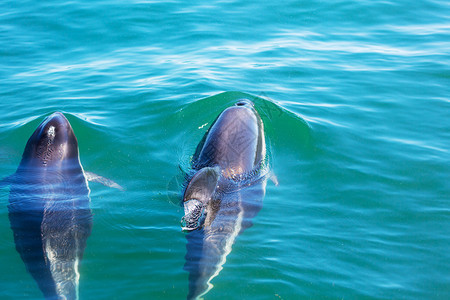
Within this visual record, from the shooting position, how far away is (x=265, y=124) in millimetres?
10164

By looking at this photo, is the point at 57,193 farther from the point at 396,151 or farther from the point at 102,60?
the point at 102,60

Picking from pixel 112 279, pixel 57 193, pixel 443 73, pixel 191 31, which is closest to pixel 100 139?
pixel 57 193

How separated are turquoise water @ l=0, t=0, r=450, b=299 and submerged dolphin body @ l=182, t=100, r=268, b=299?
0.18m

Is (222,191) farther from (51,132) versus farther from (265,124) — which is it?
(51,132)

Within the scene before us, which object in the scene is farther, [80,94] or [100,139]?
[80,94]

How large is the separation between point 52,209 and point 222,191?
2.58 metres

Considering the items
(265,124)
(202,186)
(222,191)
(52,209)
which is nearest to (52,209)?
(52,209)

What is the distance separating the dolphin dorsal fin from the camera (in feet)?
22.7

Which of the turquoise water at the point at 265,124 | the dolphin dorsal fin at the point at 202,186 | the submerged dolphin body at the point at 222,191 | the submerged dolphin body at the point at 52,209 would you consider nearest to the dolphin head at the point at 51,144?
the submerged dolphin body at the point at 52,209

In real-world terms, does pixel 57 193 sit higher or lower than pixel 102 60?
lower

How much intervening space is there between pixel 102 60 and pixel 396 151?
8756mm

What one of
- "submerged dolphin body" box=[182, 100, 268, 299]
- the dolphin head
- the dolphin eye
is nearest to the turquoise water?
"submerged dolphin body" box=[182, 100, 268, 299]

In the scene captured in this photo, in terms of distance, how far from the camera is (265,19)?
16922 mm

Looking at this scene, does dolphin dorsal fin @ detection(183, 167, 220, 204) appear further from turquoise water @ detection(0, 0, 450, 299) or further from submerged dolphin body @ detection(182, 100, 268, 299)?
turquoise water @ detection(0, 0, 450, 299)
